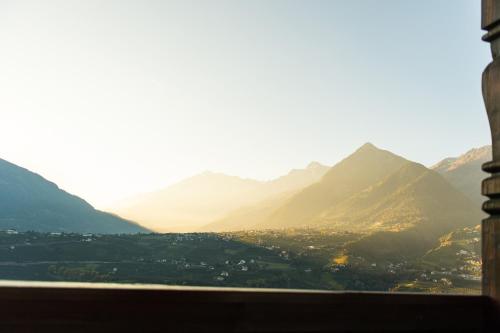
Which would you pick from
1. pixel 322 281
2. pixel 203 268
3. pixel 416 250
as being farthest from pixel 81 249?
pixel 416 250

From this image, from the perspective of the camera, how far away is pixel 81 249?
123 meters

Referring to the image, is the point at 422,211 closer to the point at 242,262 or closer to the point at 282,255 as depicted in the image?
the point at 282,255

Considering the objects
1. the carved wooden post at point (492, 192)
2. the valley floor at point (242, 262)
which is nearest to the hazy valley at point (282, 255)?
the valley floor at point (242, 262)

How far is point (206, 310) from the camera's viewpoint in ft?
4.33

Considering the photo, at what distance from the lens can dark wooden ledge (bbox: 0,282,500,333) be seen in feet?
3.85

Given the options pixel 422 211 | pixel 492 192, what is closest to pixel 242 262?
pixel 422 211

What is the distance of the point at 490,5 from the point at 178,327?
1940 millimetres

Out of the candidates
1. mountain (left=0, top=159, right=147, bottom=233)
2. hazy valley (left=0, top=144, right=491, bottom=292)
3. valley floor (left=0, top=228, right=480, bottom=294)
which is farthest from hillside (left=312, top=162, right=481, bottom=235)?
mountain (left=0, top=159, right=147, bottom=233)

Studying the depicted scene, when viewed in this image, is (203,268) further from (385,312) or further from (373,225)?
(385,312)

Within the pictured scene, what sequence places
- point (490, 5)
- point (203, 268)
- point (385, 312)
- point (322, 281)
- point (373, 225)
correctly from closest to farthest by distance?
point (385, 312)
point (490, 5)
point (322, 281)
point (203, 268)
point (373, 225)

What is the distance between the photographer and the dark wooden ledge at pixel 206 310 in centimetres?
117

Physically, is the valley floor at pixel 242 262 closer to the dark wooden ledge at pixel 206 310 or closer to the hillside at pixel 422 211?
the hillside at pixel 422 211

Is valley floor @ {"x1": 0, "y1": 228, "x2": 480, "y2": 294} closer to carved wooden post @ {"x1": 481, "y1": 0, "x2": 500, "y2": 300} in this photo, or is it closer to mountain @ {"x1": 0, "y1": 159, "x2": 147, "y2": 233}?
mountain @ {"x1": 0, "y1": 159, "x2": 147, "y2": 233}

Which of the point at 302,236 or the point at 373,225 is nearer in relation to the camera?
the point at 302,236
